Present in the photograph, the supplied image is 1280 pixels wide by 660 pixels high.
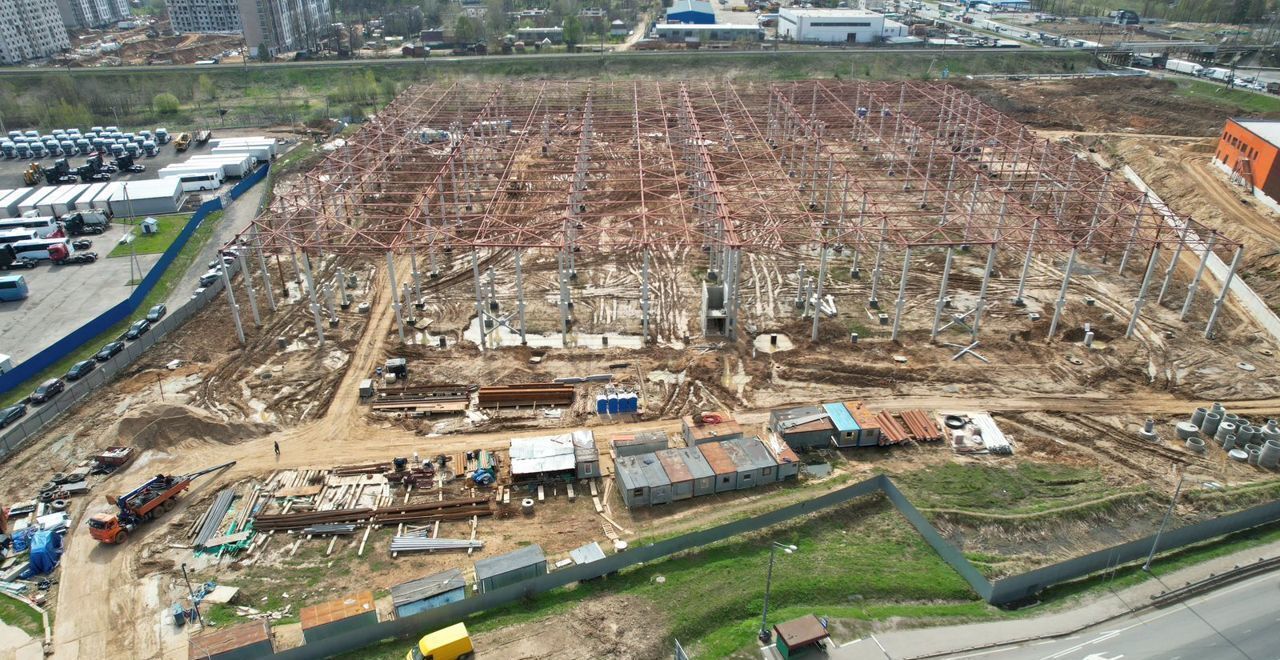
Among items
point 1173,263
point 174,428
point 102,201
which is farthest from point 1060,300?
point 102,201

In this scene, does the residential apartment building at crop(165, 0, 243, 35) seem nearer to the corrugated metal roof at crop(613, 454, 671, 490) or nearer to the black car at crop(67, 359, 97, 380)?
the black car at crop(67, 359, 97, 380)

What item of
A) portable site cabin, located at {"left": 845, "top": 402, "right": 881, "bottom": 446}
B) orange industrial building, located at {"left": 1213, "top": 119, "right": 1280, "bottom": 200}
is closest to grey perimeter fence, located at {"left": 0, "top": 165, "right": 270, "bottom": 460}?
portable site cabin, located at {"left": 845, "top": 402, "right": 881, "bottom": 446}

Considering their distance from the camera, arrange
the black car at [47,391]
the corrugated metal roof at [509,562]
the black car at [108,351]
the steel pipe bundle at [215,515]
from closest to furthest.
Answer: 1. the corrugated metal roof at [509,562]
2. the steel pipe bundle at [215,515]
3. the black car at [47,391]
4. the black car at [108,351]

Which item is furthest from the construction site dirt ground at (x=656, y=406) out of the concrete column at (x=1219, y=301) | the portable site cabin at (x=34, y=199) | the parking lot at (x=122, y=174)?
the parking lot at (x=122, y=174)

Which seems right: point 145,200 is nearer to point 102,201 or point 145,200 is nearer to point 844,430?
point 102,201

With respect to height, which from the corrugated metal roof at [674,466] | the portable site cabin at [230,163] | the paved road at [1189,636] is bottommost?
the paved road at [1189,636]

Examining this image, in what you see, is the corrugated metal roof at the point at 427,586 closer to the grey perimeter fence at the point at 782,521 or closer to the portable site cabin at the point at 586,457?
the grey perimeter fence at the point at 782,521
